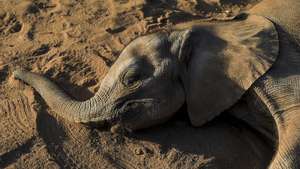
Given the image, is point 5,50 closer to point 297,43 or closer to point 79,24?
point 79,24

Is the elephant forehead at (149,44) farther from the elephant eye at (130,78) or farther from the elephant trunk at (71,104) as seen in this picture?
the elephant trunk at (71,104)

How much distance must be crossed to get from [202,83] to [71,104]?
1177 mm

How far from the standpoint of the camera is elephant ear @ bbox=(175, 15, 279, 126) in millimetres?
5246

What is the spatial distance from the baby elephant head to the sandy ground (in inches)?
7.4

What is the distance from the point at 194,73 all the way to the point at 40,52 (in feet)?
6.39

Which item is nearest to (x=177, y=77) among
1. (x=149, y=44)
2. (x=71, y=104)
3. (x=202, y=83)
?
(x=202, y=83)

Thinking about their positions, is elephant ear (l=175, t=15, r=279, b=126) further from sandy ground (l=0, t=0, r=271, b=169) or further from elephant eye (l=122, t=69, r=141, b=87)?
elephant eye (l=122, t=69, r=141, b=87)

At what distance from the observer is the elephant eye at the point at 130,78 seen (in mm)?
5207

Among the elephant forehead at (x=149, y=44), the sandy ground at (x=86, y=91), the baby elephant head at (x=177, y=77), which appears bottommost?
the sandy ground at (x=86, y=91)

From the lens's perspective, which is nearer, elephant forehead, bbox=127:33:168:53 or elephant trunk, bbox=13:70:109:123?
elephant trunk, bbox=13:70:109:123

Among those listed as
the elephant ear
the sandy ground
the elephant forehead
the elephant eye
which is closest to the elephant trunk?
the sandy ground

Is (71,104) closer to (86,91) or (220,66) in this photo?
(86,91)

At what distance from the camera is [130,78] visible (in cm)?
521

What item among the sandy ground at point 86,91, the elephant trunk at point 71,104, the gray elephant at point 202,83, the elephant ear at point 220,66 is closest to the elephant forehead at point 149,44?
the gray elephant at point 202,83
